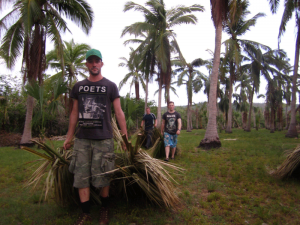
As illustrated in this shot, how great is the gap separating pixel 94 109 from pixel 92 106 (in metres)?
0.05

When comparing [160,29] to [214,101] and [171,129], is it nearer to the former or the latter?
[214,101]

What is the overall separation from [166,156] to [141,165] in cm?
334

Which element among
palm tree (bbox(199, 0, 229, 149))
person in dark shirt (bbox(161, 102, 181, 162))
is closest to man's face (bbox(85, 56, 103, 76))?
person in dark shirt (bbox(161, 102, 181, 162))

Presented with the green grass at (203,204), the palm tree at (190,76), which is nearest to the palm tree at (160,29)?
the palm tree at (190,76)

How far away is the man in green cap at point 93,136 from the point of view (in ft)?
8.64

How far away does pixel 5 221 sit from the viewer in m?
2.79

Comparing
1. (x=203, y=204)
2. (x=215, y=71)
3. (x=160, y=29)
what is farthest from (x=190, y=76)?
(x=203, y=204)

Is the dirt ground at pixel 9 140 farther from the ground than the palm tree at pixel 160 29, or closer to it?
closer to it

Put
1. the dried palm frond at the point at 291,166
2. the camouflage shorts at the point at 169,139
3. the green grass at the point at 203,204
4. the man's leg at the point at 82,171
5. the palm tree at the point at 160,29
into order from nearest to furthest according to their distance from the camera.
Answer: the man's leg at the point at 82,171 → the green grass at the point at 203,204 → the dried palm frond at the point at 291,166 → the camouflage shorts at the point at 169,139 → the palm tree at the point at 160,29

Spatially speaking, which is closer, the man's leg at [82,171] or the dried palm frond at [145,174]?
the man's leg at [82,171]

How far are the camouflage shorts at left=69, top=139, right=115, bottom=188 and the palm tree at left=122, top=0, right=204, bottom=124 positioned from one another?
14256 millimetres

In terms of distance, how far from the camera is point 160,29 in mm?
17938

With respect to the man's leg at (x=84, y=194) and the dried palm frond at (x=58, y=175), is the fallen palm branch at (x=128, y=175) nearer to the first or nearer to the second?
the dried palm frond at (x=58, y=175)

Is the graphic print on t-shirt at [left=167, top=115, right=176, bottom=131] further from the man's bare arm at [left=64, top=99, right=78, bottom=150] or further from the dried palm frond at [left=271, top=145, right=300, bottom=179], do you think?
the man's bare arm at [left=64, top=99, right=78, bottom=150]
